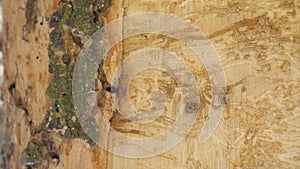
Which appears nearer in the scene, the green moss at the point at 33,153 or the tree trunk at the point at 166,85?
the tree trunk at the point at 166,85

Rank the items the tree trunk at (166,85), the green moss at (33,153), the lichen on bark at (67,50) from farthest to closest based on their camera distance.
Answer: the green moss at (33,153) → the lichen on bark at (67,50) → the tree trunk at (166,85)

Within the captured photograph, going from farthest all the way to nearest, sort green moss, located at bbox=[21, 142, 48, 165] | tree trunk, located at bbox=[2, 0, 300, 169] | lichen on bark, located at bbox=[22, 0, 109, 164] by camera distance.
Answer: green moss, located at bbox=[21, 142, 48, 165] < lichen on bark, located at bbox=[22, 0, 109, 164] < tree trunk, located at bbox=[2, 0, 300, 169]

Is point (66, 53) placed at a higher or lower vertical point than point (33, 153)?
higher

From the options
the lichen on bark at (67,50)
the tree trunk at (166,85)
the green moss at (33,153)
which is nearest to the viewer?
the tree trunk at (166,85)

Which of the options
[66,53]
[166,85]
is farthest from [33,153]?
[166,85]

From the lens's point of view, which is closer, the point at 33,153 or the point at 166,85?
the point at 166,85

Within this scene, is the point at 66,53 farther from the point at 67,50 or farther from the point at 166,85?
the point at 166,85

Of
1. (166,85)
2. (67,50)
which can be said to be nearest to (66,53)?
(67,50)

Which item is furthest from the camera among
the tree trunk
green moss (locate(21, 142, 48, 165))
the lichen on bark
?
green moss (locate(21, 142, 48, 165))

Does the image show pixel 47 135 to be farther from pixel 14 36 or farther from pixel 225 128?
pixel 225 128

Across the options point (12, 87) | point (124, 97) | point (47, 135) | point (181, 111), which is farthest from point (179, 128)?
point (12, 87)
